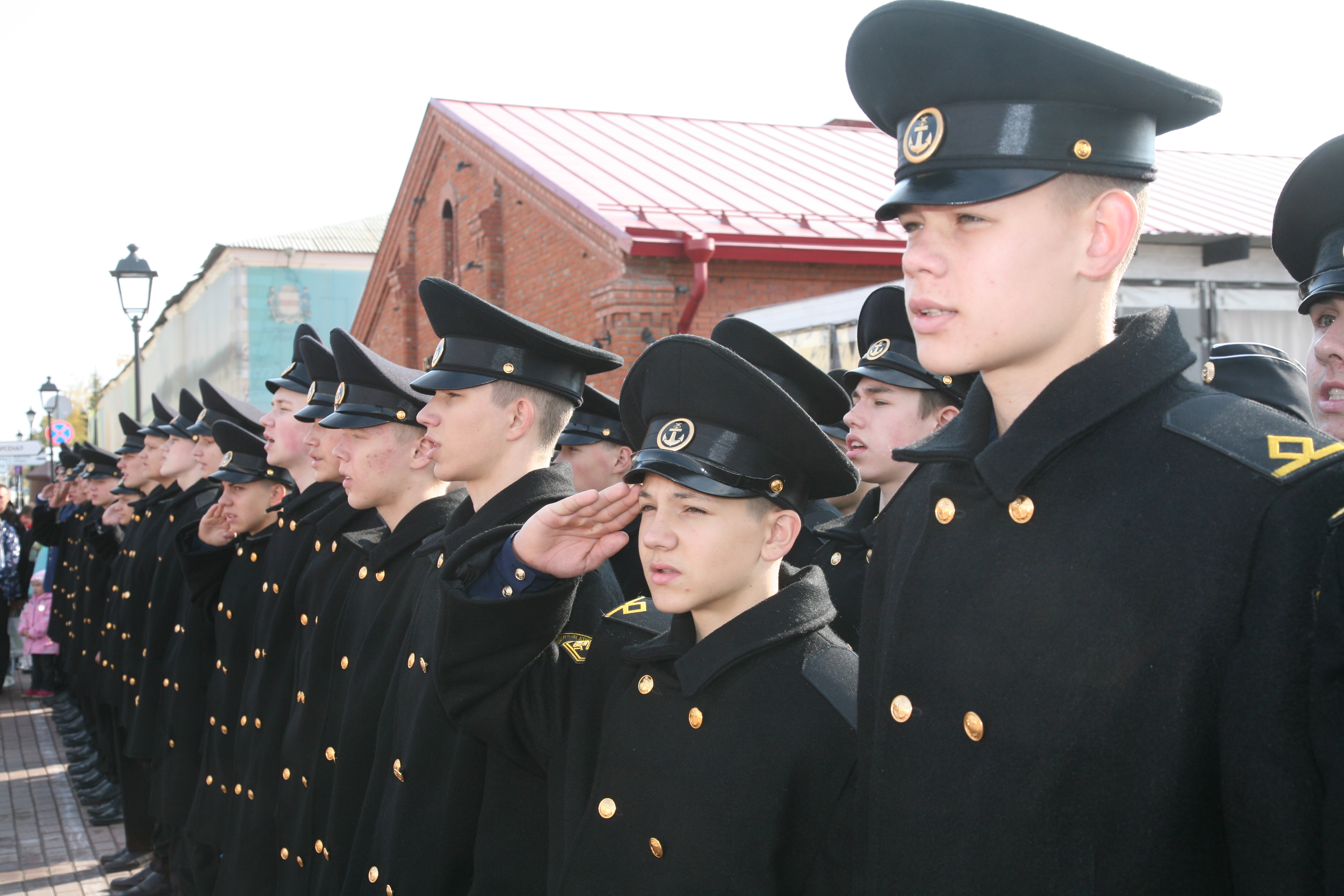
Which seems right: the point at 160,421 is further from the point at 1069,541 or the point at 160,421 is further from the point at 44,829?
the point at 1069,541

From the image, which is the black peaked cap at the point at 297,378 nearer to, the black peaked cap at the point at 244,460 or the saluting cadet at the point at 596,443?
the black peaked cap at the point at 244,460

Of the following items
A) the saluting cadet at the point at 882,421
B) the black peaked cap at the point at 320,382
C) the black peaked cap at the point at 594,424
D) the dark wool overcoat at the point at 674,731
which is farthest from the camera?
the black peaked cap at the point at 594,424

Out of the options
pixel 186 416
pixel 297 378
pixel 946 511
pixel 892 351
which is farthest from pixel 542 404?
pixel 186 416

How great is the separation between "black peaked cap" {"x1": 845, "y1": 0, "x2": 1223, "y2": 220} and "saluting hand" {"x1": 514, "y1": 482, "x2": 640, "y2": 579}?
3.55 ft

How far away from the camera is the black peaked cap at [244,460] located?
599cm

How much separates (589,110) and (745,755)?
16.9 metres

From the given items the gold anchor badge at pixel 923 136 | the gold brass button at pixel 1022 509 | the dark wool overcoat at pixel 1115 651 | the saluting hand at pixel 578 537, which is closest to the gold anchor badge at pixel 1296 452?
the dark wool overcoat at pixel 1115 651

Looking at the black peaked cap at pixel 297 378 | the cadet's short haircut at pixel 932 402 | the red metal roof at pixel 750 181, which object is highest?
the red metal roof at pixel 750 181

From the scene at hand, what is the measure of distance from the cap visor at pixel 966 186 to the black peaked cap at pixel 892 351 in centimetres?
192

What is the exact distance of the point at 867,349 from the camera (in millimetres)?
4094

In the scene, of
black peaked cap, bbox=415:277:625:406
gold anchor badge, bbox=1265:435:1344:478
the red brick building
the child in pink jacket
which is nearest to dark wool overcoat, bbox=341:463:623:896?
black peaked cap, bbox=415:277:625:406

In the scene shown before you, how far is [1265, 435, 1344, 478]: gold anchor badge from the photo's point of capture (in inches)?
56.2

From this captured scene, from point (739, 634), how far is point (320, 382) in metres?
3.23

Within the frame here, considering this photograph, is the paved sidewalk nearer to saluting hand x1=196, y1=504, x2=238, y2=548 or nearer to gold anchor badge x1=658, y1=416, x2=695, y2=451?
saluting hand x1=196, y1=504, x2=238, y2=548
